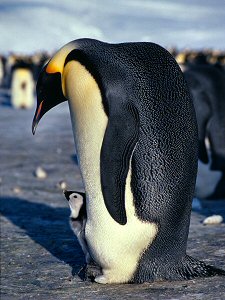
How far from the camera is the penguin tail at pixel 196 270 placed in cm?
403

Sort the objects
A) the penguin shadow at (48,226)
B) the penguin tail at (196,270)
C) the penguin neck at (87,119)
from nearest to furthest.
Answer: the penguin neck at (87,119), the penguin tail at (196,270), the penguin shadow at (48,226)

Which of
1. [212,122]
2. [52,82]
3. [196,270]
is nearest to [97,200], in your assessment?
[196,270]

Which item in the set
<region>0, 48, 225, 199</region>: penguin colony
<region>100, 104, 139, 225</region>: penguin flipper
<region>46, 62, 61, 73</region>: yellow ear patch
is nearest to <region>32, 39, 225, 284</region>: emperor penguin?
<region>100, 104, 139, 225</region>: penguin flipper

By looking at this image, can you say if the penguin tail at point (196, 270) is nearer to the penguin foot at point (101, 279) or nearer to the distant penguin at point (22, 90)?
the penguin foot at point (101, 279)

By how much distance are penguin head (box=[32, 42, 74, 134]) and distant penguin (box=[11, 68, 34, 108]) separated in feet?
50.6

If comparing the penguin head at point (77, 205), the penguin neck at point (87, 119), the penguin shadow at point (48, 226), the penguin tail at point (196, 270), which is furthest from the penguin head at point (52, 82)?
the penguin tail at point (196, 270)

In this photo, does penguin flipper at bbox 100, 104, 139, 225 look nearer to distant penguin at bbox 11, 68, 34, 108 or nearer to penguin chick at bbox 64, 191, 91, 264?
penguin chick at bbox 64, 191, 91, 264

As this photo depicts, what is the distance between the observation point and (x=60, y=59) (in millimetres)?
4164

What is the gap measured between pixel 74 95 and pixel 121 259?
866 millimetres

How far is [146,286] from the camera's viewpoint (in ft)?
13.1

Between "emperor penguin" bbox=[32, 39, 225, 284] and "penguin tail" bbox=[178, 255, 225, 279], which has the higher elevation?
"emperor penguin" bbox=[32, 39, 225, 284]

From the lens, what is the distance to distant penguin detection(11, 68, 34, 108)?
783 inches

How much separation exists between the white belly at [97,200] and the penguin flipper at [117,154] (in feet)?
0.19

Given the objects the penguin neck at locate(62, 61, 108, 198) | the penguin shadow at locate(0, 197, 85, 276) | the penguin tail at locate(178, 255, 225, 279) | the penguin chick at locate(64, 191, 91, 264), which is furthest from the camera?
the penguin shadow at locate(0, 197, 85, 276)
